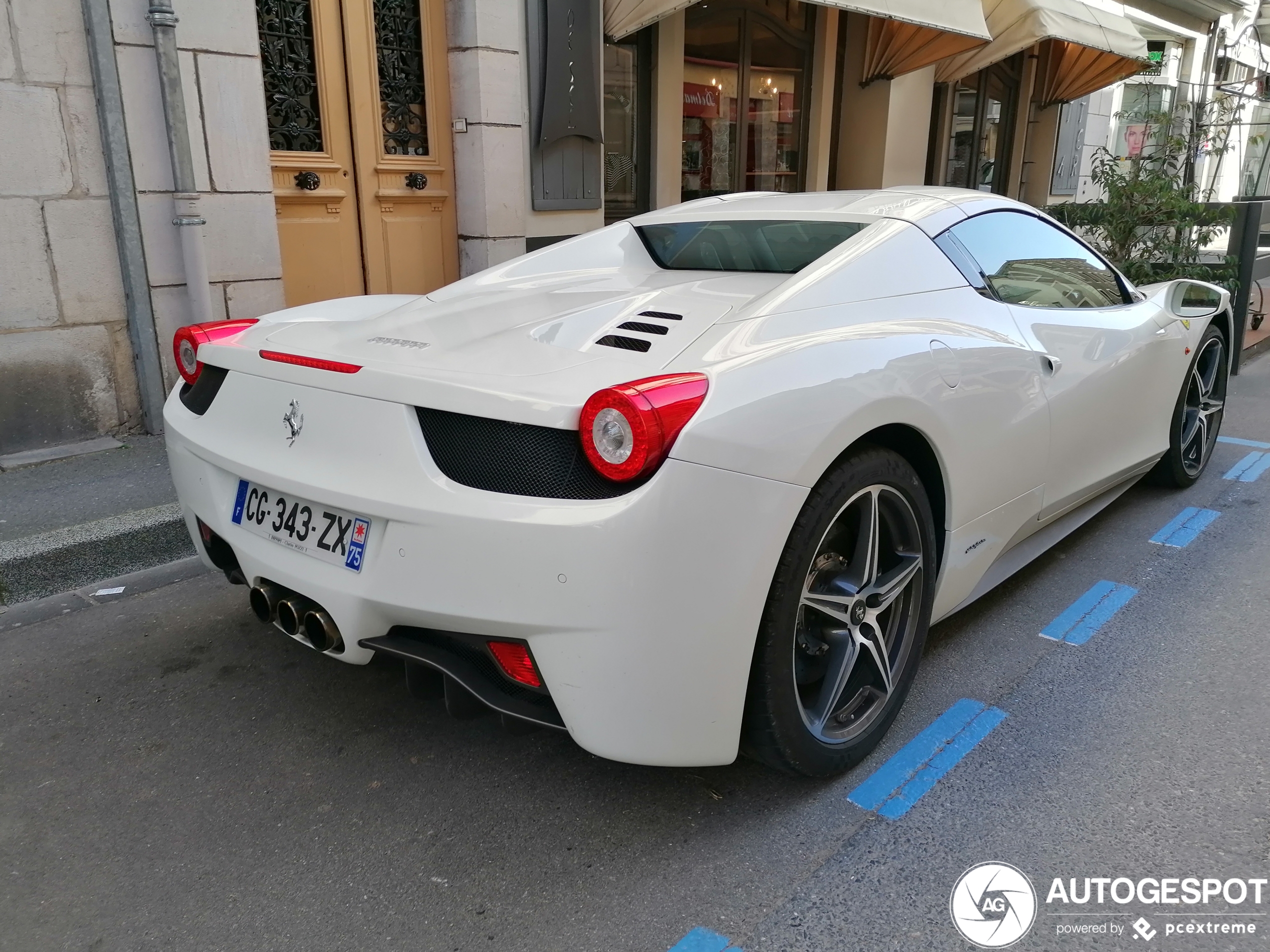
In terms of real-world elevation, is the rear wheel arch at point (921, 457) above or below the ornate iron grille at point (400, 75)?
below

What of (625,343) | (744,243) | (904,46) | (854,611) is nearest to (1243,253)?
(904,46)

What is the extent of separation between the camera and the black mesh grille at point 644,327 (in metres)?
2.36

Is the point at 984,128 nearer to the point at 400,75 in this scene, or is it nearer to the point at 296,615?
the point at 400,75

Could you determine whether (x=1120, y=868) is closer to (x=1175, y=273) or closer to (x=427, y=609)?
(x=427, y=609)

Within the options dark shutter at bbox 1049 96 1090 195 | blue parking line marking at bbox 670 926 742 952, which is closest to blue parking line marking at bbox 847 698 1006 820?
blue parking line marking at bbox 670 926 742 952

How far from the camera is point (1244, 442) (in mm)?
5926

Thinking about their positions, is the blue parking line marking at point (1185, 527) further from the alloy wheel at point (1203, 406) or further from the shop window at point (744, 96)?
the shop window at point (744, 96)

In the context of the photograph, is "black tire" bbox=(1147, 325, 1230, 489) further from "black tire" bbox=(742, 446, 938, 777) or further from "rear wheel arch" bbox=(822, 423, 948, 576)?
"black tire" bbox=(742, 446, 938, 777)

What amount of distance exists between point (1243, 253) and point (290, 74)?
747 centimetres

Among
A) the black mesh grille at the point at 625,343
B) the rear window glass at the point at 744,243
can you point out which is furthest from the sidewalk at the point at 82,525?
the black mesh grille at the point at 625,343

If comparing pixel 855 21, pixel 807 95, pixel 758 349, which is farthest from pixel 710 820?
pixel 855 21

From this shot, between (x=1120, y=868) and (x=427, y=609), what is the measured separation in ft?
5.37

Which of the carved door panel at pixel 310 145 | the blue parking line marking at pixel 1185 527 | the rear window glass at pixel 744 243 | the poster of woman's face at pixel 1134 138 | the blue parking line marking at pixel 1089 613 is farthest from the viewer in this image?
the poster of woman's face at pixel 1134 138

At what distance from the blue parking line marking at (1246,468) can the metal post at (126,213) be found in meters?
5.86
